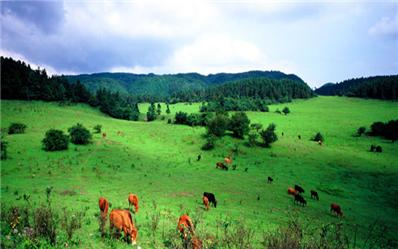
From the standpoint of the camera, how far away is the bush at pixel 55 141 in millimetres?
39662

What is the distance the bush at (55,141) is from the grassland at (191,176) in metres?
1.25

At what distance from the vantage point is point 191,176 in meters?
33.9

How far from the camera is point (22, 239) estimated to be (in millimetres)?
10414

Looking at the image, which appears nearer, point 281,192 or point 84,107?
point 281,192

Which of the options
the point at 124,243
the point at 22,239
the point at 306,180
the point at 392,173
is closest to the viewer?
the point at 22,239

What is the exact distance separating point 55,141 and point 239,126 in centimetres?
3499

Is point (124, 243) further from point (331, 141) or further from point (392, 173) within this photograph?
point (331, 141)

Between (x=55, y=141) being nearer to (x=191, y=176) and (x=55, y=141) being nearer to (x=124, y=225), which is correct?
(x=191, y=176)

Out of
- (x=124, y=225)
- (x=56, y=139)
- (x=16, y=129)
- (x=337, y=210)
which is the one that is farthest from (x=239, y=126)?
(x=124, y=225)

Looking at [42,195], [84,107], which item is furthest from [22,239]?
[84,107]

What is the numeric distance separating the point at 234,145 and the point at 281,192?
2106 centimetres

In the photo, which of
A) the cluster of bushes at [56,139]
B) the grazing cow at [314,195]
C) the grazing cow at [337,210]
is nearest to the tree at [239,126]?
the grazing cow at [314,195]

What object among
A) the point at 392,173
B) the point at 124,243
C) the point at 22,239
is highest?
the point at 22,239

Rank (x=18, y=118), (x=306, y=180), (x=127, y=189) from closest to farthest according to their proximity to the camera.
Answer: (x=127, y=189)
(x=306, y=180)
(x=18, y=118)
